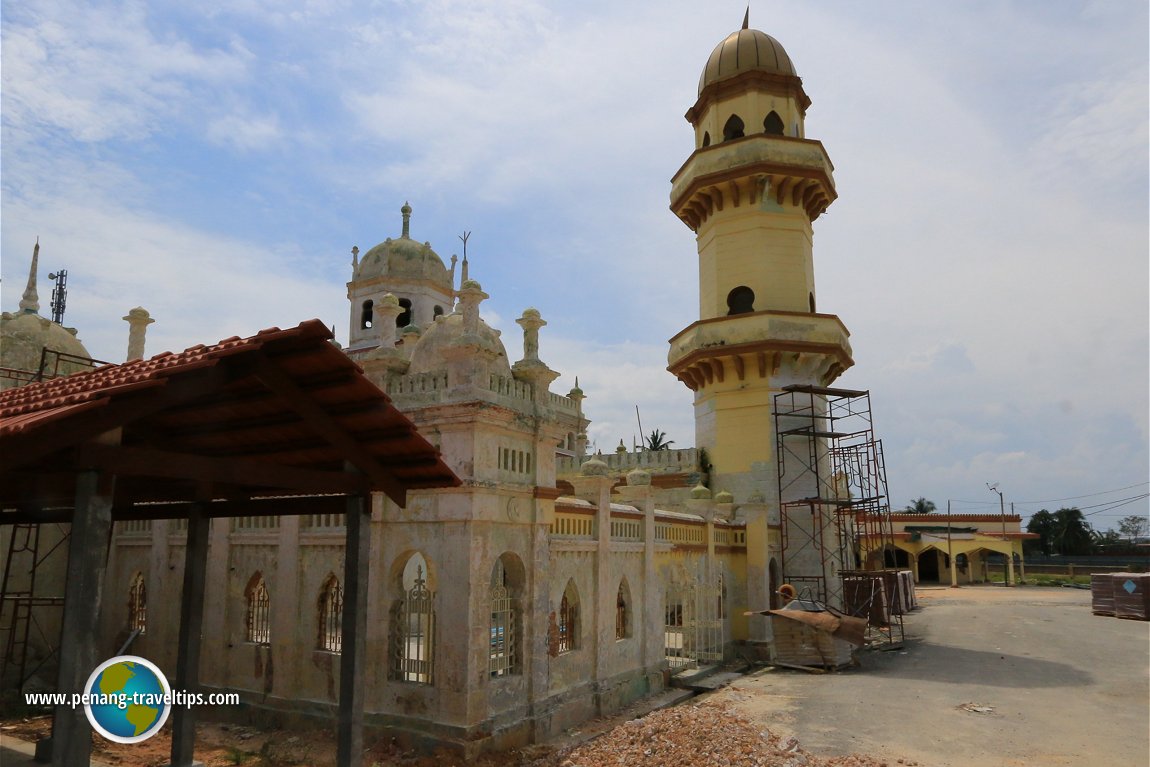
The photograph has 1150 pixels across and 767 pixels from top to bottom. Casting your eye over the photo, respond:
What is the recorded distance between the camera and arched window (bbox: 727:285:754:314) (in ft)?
77.5

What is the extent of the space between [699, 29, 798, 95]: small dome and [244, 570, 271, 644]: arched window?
19.9 metres

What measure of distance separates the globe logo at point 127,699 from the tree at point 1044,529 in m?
73.8

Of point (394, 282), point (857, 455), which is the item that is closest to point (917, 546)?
point (857, 455)

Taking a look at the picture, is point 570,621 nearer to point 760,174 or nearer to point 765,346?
point 765,346

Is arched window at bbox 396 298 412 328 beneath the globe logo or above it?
above

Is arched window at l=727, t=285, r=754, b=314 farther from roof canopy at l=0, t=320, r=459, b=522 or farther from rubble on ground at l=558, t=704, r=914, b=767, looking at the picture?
roof canopy at l=0, t=320, r=459, b=522

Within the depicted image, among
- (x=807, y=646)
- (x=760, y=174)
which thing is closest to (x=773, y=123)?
(x=760, y=174)

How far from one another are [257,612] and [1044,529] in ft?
236

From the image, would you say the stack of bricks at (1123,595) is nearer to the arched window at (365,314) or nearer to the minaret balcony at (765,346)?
the minaret balcony at (765,346)

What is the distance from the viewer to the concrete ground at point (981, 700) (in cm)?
1032

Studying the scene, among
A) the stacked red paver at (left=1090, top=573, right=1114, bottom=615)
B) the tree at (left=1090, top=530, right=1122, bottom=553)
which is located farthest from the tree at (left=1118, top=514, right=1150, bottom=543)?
the stacked red paver at (left=1090, top=573, right=1114, bottom=615)

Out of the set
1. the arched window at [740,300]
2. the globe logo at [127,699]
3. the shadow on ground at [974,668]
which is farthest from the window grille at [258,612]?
the arched window at [740,300]

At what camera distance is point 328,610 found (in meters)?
12.2

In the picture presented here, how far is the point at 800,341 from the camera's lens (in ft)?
71.5
